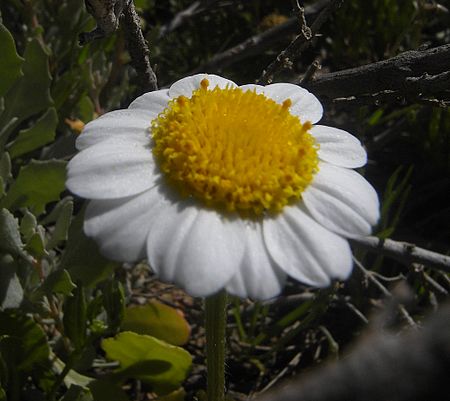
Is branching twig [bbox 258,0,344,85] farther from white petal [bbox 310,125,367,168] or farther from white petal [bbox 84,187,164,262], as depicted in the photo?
white petal [bbox 84,187,164,262]

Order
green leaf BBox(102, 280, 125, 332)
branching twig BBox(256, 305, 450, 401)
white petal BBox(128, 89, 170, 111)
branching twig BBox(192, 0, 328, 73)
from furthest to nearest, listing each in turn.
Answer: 1. branching twig BBox(192, 0, 328, 73)
2. green leaf BBox(102, 280, 125, 332)
3. white petal BBox(128, 89, 170, 111)
4. branching twig BBox(256, 305, 450, 401)

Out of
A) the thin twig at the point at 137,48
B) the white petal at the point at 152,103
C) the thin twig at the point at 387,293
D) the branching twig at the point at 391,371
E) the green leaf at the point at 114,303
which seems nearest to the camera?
the branching twig at the point at 391,371

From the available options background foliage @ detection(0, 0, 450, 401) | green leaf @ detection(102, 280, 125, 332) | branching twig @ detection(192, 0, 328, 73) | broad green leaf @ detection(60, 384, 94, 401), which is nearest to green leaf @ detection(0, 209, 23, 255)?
background foliage @ detection(0, 0, 450, 401)

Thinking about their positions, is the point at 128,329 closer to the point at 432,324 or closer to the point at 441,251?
the point at 441,251

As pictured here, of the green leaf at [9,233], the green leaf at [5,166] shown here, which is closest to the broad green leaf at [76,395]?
the green leaf at [9,233]

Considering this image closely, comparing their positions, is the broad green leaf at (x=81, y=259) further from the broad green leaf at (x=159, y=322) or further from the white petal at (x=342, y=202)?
the white petal at (x=342, y=202)

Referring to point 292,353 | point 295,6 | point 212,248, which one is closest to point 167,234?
point 212,248
